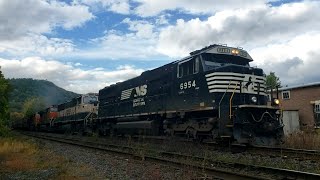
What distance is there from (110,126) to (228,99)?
11837 mm

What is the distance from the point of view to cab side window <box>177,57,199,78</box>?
553 inches

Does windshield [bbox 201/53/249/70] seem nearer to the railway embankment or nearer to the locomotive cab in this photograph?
the locomotive cab

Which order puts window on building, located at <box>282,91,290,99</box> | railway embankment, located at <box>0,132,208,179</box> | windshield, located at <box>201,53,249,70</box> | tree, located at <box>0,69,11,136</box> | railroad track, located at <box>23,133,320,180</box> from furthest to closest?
window on building, located at <box>282,91,290,99</box>, tree, located at <box>0,69,11,136</box>, windshield, located at <box>201,53,249,70</box>, railway embankment, located at <box>0,132,208,179</box>, railroad track, located at <box>23,133,320,180</box>

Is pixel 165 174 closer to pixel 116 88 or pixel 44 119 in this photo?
pixel 116 88

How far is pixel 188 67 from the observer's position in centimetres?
1458

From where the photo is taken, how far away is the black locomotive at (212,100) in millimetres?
12211

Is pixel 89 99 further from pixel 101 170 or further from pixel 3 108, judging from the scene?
pixel 101 170

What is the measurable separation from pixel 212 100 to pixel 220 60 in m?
2.07

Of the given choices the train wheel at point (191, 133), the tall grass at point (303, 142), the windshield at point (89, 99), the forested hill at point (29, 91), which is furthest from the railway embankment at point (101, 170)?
the forested hill at point (29, 91)

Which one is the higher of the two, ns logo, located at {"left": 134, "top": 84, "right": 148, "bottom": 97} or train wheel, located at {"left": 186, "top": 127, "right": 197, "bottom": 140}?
ns logo, located at {"left": 134, "top": 84, "right": 148, "bottom": 97}

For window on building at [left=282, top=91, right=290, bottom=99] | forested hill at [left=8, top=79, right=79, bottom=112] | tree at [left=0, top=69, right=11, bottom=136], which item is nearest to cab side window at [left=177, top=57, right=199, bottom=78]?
tree at [left=0, top=69, right=11, bottom=136]

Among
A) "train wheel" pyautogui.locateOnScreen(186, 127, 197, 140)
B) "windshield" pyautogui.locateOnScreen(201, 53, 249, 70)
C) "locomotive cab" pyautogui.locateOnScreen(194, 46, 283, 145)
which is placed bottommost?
"train wheel" pyautogui.locateOnScreen(186, 127, 197, 140)

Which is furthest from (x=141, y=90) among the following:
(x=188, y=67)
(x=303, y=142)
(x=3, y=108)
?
(x=3, y=108)

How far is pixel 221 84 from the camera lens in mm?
12805
